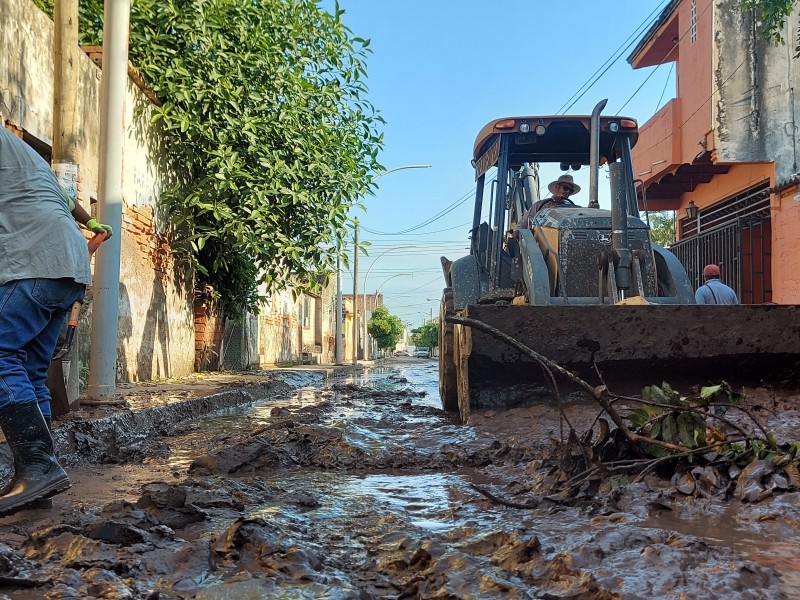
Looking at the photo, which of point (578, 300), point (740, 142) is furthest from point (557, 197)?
point (740, 142)

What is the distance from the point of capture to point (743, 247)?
13.0 m

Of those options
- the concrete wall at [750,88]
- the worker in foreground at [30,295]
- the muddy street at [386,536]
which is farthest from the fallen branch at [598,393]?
the concrete wall at [750,88]

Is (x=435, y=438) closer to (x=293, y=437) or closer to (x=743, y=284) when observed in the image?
(x=293, y=437)

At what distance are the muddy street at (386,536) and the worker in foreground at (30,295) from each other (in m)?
0.18

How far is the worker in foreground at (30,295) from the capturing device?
111 inches

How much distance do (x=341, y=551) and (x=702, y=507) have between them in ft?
4.23

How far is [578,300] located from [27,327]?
4.05m

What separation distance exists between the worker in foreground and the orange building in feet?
36.5

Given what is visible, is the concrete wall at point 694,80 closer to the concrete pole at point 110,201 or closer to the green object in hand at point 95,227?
the concrete pole at point 110,201

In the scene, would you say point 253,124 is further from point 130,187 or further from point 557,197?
point 557,197

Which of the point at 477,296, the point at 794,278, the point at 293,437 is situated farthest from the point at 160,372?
the point at 794,278

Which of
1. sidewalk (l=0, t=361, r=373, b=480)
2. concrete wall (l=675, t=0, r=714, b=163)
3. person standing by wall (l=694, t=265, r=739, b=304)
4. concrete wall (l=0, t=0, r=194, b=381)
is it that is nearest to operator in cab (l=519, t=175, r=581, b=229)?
person standing by wall (l=694, t=265, r=739, b=304)

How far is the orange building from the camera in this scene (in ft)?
38.7

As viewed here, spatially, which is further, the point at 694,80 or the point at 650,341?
the point at 694,80
